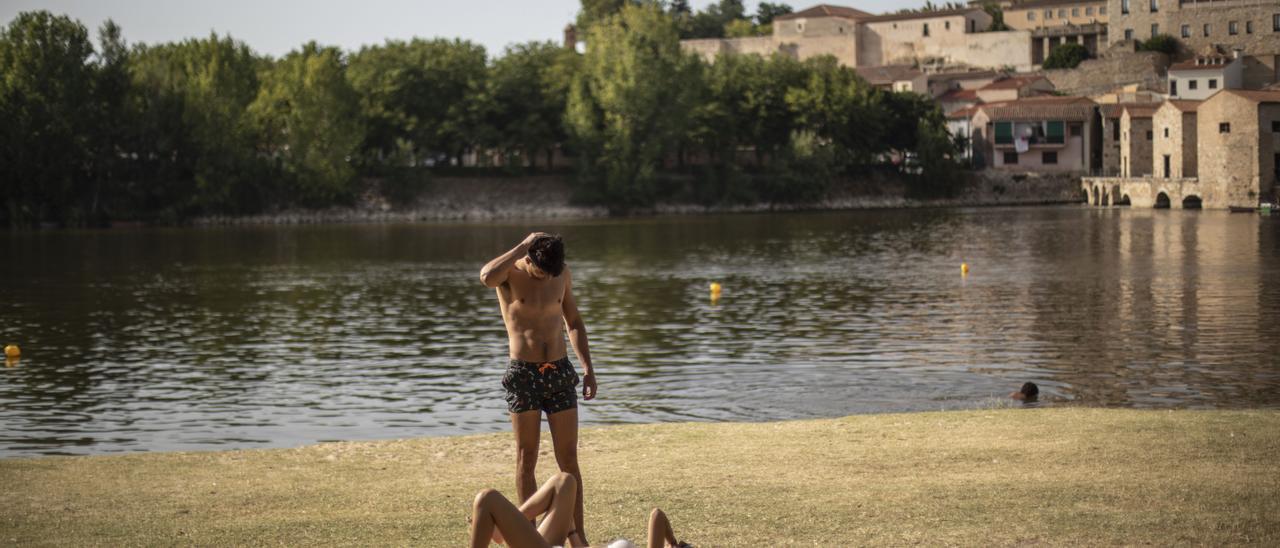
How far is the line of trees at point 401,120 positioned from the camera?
10025 cm

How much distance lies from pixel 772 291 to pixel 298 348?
18.9m

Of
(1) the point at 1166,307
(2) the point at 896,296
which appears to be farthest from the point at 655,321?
(1) the point at 1166,307

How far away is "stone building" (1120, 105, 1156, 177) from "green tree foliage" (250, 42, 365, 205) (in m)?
55.9

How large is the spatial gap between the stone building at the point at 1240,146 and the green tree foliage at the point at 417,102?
5244cm

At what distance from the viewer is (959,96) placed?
5723 inches

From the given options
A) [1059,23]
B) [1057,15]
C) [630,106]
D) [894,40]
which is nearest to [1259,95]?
[630,106]

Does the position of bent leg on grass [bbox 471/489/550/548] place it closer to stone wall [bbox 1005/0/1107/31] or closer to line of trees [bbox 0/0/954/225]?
line of trees [bbox 0/0/954/225]

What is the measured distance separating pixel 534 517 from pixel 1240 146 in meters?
88.7

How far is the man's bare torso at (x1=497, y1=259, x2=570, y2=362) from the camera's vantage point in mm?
11633

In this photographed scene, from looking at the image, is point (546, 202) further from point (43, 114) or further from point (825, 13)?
point (825, 13)

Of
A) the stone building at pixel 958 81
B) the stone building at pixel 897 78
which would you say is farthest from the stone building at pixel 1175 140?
the stone building at pixel 958 81

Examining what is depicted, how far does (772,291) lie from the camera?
49688mm

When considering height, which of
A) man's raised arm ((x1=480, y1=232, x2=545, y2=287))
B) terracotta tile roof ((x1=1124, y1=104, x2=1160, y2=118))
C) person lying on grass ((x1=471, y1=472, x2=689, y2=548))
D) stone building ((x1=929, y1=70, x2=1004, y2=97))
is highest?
stone building ((x1=929, y1=70, x2=1004, y2=97))

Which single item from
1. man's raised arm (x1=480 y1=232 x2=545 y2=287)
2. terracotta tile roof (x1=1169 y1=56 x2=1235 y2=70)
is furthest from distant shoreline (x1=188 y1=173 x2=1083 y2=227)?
man's raised arm (x1=480 y1=232 x2=545 y2=287)
